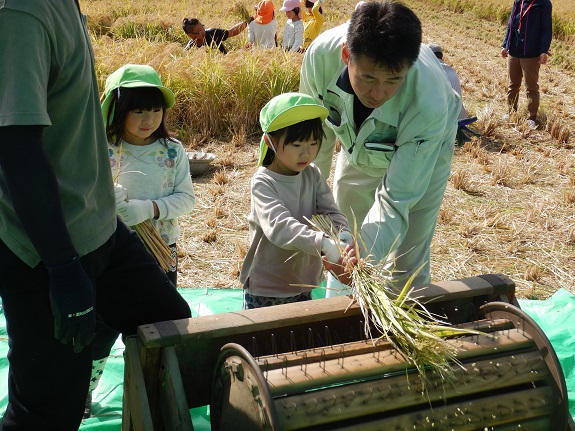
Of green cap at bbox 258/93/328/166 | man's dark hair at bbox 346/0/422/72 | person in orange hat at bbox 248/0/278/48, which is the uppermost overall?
man's dark hair at bbox 346/0/422/72

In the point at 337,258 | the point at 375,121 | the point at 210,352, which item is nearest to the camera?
the point at 210,352

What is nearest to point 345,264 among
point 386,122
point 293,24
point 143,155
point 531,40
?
point 386,122

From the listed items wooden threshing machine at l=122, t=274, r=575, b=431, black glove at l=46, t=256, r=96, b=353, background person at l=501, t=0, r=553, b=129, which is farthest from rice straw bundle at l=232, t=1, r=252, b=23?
black glove at l=46, t=256, r=96, b=353

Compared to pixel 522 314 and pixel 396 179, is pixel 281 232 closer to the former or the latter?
pixel 396 179

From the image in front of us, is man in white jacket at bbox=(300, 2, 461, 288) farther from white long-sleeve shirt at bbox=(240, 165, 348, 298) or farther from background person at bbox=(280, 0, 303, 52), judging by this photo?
background person at bbox=(280, 0, 303, 52)

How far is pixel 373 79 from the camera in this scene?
8.11 ft

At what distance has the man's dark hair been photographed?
2395 millimetres

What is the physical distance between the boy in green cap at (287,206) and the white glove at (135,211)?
434 mm

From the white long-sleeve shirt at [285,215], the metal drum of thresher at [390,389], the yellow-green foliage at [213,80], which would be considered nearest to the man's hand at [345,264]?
the white long-sleeve shirt at [285,215]

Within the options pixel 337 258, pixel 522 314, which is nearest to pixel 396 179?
pixel 337 258

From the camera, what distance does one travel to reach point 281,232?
2623 mm

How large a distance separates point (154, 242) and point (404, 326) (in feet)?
4.34

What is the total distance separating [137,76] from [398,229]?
1229mm

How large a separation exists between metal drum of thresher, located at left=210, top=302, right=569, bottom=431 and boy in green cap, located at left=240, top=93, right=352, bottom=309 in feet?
2.06
